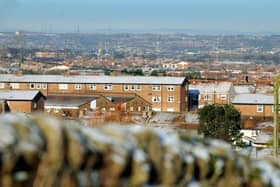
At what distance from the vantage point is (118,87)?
56031 millimetres

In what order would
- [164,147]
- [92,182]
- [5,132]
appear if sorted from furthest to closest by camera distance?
[164,147] < [92,182] < [5,132]

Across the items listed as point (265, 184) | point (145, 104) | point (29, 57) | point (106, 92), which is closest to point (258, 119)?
point (145, 104)

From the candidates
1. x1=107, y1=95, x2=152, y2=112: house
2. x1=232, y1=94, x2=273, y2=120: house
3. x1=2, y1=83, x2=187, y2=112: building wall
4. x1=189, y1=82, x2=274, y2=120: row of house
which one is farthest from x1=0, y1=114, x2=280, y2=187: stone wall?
x1=2, y1=83, x2=187, y2=112: building wall

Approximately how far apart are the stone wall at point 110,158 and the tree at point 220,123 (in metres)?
23.5

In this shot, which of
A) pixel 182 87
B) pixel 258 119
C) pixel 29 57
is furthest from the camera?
pixel 29 57

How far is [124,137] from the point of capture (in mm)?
3768

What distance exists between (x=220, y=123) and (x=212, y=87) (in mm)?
30716

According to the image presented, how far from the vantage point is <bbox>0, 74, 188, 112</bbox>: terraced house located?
181ft

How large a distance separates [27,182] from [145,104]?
47421 mm

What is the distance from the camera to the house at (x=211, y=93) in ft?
190

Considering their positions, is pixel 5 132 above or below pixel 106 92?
above

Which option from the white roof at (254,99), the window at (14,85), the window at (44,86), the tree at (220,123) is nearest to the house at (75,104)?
the window at (44,86)

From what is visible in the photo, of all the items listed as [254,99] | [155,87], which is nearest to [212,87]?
[155,87]

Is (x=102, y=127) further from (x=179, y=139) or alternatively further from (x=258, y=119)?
(x=258, y=119)
